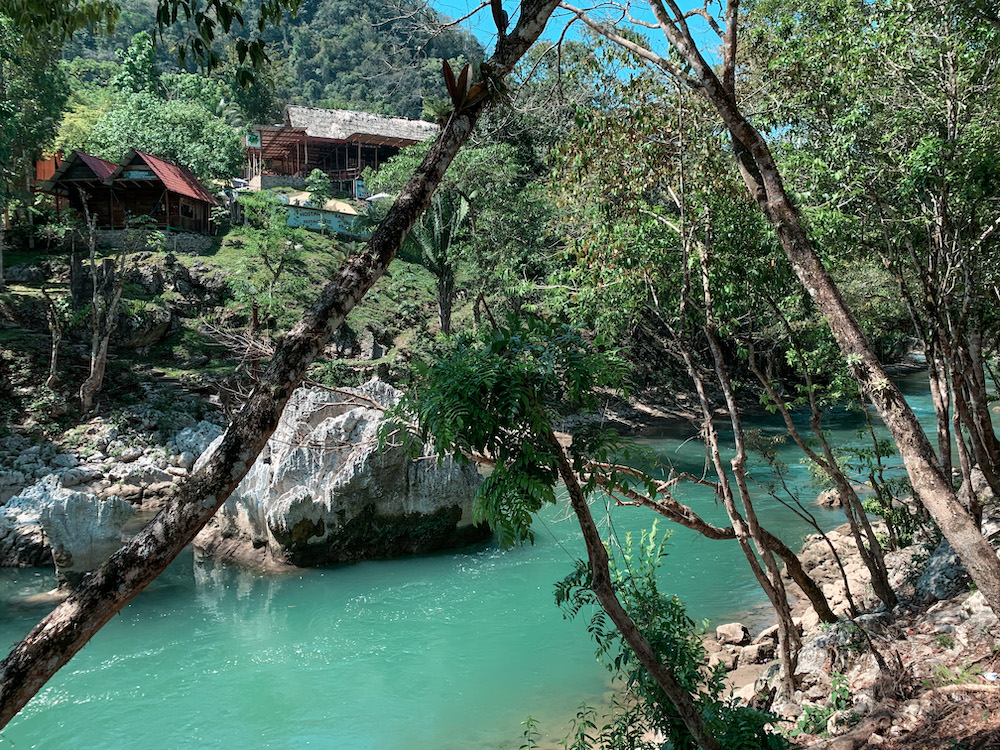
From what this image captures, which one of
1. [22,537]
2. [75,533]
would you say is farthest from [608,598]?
[22,537]

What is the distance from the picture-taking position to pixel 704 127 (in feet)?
25.4

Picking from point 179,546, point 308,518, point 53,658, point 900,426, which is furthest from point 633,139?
point 308,518

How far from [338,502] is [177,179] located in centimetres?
2018

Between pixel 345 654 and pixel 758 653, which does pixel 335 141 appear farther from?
pixel 758 653

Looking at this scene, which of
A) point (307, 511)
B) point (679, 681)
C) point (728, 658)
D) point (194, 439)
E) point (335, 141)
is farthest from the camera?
point (335, 141)

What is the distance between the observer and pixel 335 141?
3750 cm

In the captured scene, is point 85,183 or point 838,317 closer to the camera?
point 838,317

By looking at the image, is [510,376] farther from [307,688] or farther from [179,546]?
[307,688]

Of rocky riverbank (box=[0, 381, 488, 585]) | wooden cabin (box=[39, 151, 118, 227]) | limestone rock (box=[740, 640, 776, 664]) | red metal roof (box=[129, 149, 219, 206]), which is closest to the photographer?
limestone rock (box=[740, 640, 776, 664])

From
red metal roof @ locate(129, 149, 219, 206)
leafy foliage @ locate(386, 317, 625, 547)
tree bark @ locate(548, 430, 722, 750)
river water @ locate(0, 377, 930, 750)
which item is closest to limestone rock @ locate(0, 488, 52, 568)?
river water @ locate(0, 377, 930, 750)

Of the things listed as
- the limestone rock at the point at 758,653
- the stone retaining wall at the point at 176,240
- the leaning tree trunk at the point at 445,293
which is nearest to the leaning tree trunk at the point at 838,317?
the limestone rock at the point at 758,653

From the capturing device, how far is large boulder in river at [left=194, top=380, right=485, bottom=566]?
477 inches

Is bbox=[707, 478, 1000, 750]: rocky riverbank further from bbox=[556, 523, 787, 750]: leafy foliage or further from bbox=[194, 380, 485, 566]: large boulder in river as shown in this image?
bbox=[194, 380, 485, 566]: large boulder in river

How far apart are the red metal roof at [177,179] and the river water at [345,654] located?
58.6 ft
